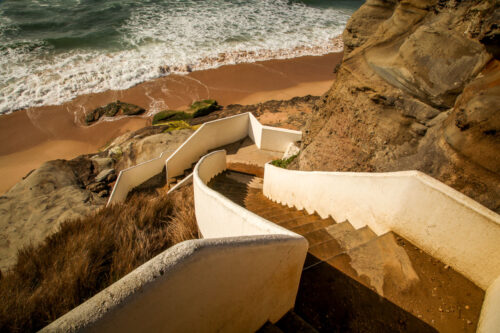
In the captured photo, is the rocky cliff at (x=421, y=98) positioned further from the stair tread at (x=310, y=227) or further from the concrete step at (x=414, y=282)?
the stair tread at (x=310, y=227)

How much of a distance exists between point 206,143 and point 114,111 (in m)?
6.97

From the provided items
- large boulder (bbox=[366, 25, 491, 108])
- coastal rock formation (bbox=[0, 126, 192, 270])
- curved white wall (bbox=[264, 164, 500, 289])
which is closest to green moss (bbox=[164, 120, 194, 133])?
coastal rock formation (bbox=[0, 126, 192, 270])

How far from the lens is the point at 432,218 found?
286 cm

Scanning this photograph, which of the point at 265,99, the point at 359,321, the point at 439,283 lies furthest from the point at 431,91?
the point at 265,99

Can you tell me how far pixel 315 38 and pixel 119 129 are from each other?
17.6 m

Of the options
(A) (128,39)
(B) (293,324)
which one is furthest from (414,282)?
(A) (128,39)

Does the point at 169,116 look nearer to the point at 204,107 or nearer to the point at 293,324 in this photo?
the point at 204,107

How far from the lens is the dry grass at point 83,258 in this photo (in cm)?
233

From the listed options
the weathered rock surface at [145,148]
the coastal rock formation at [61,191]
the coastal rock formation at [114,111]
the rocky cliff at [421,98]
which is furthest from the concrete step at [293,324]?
the coastal rock formation at [114,111]

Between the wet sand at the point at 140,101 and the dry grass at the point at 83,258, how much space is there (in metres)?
8.36

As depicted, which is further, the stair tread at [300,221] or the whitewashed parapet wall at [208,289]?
the stair tread at [300,221]

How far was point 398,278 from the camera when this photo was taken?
8.90 feet

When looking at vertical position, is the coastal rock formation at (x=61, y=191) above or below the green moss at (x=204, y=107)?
below

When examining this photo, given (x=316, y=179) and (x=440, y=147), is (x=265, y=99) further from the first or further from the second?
(x=440, y=147)
